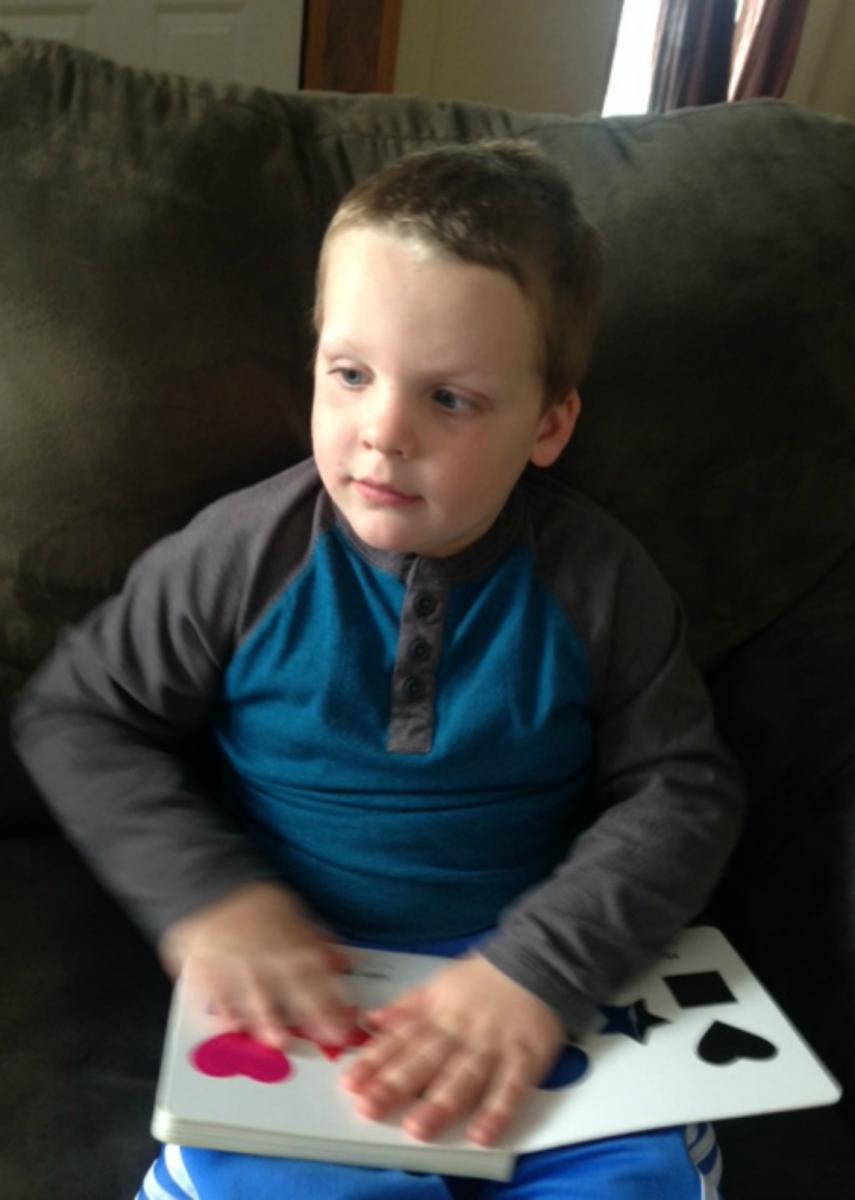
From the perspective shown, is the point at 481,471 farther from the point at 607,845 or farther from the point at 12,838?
the point at 12,838

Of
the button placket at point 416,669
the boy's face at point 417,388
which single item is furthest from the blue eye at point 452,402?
the button placket at point 416,669

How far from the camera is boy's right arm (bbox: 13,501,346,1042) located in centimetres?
87

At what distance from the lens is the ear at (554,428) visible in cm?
97

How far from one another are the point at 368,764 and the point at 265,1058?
26 centimetres

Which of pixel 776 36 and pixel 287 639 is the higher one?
pixel 776 36

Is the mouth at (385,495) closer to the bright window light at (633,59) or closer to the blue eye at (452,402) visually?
the blue eye at (452,402)

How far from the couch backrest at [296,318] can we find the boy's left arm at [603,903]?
193 mm

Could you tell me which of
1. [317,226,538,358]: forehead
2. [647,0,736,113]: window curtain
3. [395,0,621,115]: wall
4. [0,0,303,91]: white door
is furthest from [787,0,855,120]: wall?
[317,226,538,358]: forehead

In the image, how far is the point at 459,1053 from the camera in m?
0.84

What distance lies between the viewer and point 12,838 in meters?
1.17

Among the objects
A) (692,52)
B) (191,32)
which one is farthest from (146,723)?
(692,52)

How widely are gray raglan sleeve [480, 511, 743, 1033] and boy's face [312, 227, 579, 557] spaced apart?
17 centimetres

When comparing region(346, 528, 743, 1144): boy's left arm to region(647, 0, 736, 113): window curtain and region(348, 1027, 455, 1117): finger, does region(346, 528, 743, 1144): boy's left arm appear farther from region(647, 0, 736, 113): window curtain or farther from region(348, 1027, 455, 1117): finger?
region(647, 0, 736, 113): window curtain

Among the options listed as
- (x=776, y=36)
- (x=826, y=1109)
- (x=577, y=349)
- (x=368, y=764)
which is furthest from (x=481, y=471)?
(x=776, y=36)
